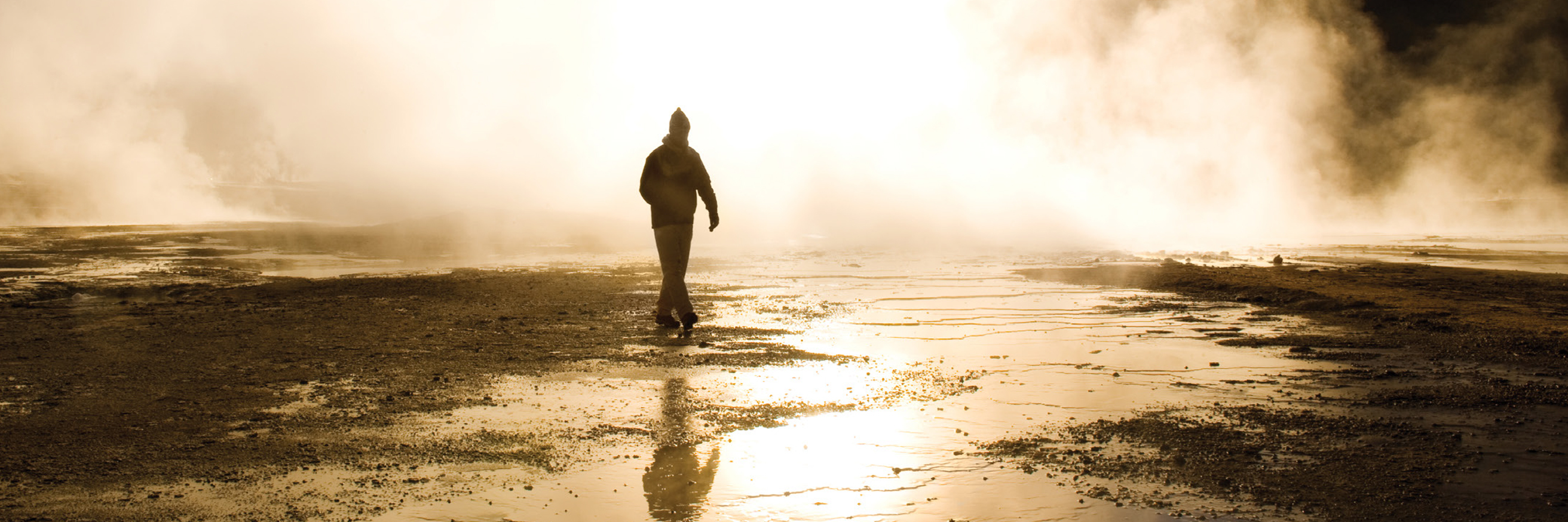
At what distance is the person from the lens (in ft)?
25.6

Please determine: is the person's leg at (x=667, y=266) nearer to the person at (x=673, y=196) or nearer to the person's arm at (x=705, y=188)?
the person at (x=673, y=196)

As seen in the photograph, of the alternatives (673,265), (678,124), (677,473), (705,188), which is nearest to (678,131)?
(678,124)

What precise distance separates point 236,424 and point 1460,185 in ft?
139

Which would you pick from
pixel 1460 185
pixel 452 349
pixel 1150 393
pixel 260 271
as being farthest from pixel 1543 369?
pixel 1460 185

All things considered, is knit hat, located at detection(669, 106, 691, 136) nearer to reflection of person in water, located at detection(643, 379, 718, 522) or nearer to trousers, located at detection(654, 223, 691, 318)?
trousers, located at detection(654, 223, 691, 318)

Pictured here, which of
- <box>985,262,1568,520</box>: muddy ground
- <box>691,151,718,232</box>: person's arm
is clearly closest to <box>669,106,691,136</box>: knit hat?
<box>691,151,718,232</box>: person's arm

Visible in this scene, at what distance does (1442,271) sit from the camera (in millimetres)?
12680

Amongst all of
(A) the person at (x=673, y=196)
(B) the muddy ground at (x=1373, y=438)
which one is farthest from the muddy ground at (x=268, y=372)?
(B) the muddy ground at (x=1373, y=438)

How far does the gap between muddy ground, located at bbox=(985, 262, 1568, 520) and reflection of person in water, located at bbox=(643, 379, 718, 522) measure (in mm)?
1146

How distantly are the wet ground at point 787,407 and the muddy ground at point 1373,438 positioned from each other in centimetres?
2

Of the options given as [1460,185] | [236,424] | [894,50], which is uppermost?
[894,50]

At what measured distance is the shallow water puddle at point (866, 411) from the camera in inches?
134

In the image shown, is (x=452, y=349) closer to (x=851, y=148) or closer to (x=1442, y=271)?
(x=1442, y=271)

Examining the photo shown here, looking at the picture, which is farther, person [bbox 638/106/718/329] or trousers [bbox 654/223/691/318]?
person [bbox 638/106/718/329]
